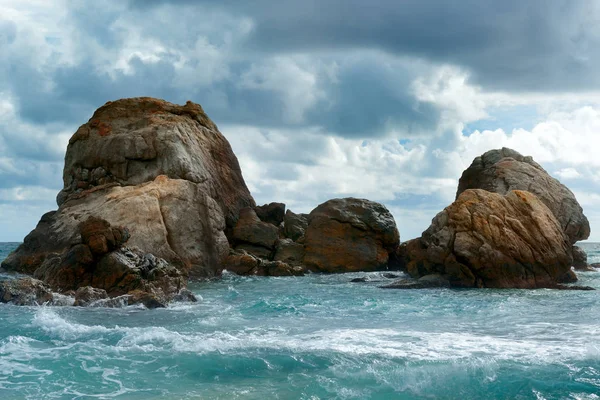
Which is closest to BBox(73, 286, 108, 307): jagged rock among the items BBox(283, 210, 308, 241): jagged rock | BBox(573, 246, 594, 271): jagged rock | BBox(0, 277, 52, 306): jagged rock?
BBox(0, 277, 52, 306): jagged rock

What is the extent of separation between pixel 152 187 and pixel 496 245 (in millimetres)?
13941

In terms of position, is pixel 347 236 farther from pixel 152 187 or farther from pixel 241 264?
pixel 152 187

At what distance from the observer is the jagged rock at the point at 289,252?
32625 mm

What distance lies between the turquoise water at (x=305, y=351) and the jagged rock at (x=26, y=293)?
0.56 metres

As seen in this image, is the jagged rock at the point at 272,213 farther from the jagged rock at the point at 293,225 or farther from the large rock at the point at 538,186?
the large rock at the point at 538,186

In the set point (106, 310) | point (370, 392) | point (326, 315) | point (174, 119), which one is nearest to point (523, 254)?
point (326, 315)

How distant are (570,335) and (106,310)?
11011 mm

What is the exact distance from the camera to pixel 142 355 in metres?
12.1

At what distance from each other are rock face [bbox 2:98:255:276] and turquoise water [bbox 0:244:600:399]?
28.3 feet

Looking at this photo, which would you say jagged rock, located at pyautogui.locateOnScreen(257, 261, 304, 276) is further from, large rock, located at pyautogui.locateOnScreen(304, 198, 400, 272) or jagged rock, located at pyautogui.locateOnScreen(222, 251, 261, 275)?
large rock, located at pyautogui.locateOnScreen(304, 198, 400, 272)

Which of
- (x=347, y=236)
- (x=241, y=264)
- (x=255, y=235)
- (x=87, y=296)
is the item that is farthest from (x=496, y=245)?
(x=87, y=296)

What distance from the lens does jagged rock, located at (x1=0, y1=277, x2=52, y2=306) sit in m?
18.6

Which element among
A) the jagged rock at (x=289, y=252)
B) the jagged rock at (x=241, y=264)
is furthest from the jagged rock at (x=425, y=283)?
the jagged rock at (x=289, y=252)

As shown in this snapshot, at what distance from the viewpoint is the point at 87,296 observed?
61.3 feet
